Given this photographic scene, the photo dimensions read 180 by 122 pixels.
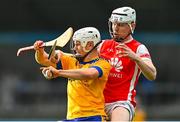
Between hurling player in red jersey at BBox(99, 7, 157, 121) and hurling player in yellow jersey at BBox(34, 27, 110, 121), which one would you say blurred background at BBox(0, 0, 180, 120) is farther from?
hurling player in yellow jersey at BBox(34, 27, 110, 121)

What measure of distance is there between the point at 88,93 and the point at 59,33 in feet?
48.3

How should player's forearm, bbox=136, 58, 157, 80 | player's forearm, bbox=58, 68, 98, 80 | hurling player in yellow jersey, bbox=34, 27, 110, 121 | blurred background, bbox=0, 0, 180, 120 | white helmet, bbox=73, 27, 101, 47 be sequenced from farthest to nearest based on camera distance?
blurred background, bbox=0, 0, 180, 120 → player's forearm, bbox=136, 58, 157, 80 → white helmet, bbox=73, 27, 101, 47 → hurling player in yellow jersey, bbox=34, 27, 110, 121 → player's forearm, bbox=58, 68, 98, 80

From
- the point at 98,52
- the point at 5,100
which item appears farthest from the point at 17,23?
the point at 98,52

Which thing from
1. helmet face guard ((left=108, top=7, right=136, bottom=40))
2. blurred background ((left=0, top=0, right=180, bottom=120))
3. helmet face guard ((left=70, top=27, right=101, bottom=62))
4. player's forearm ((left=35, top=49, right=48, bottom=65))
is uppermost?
helmet face guard ((left=108, top=7, right=136, bottom=40))

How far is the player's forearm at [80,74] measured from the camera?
9.75 meters

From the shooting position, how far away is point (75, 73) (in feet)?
32.3

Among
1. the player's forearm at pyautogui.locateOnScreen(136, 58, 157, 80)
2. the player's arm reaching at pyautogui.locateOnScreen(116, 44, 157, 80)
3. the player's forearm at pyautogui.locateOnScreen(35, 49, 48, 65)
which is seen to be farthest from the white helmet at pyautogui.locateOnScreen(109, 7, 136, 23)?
the player's forearm at pyautogui.locateOnScreen(35, 49, 48, 65)

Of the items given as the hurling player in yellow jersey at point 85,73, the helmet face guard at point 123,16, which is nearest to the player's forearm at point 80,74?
the hurling player in yellow jersey at point 85,73

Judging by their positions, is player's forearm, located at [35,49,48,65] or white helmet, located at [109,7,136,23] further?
white helmet, located at [109,7,136,23]

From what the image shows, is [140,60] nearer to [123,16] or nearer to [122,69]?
[122,69]

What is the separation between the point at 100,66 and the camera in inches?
400

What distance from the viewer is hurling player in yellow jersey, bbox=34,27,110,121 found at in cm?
1005

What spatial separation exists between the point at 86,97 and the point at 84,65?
0.39 meters

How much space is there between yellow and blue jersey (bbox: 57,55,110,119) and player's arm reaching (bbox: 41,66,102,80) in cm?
8
